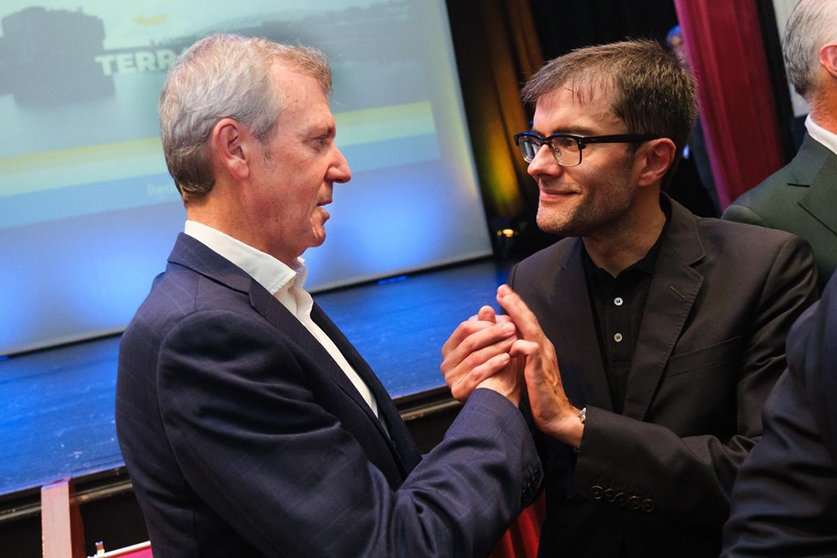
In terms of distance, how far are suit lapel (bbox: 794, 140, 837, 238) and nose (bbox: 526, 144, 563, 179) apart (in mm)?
719

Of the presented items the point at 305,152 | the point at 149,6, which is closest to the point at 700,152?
the point at 149,6

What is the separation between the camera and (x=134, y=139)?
6504 millimetres

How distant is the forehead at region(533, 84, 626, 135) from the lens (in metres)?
1.69

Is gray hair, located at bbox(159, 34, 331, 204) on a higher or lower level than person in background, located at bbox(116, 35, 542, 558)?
higher

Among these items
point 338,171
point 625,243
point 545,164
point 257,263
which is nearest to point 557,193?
point 545,164

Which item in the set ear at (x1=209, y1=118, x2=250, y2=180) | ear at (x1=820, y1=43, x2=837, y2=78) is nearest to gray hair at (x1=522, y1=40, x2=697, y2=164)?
ear at (x1=820, y1=43, x2=837, y2=78)

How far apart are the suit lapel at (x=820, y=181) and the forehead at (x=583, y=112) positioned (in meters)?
0.61

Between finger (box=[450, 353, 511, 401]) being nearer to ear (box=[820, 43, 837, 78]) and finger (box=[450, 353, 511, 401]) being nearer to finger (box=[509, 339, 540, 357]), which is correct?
finger (box=[509, 339, 540, 357])

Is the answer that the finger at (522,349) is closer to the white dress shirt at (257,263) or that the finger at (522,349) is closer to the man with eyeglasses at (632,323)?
the man with eyeglasses at (632,323)

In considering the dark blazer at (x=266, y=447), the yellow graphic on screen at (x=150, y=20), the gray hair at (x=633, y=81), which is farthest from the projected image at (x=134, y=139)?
the dark blazer at (x=266, y=447)

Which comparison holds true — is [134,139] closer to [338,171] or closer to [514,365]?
[338,171]

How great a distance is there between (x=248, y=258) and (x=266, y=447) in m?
0.34

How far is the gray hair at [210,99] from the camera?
4.24 ft

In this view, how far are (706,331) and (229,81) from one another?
96 cm
